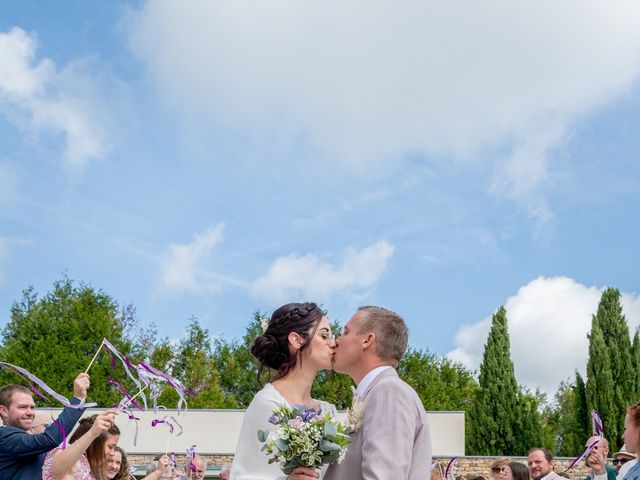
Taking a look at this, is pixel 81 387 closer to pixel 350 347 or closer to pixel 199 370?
pixel 350 347

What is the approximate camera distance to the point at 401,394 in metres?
3.49

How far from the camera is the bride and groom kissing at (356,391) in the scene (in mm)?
3410

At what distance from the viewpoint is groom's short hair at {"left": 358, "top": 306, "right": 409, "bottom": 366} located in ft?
12.4

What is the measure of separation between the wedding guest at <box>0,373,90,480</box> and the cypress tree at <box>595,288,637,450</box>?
2998cm

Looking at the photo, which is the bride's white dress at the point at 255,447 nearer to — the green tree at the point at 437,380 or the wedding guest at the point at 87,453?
the wedding guest at the point at 87,453

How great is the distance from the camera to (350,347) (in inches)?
151

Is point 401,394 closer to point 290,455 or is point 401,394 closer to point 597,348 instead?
point 290,455

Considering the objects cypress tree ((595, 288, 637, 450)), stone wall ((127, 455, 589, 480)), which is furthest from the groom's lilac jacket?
cypress tree ((595, 288, 637, 450))

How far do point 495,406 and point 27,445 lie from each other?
31.7 m

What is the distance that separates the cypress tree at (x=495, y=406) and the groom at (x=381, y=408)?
106 ft

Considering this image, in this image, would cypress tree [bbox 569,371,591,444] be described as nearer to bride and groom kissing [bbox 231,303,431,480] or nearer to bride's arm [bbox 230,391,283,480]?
bride and groom kissing [bbox 231,303,431,480]

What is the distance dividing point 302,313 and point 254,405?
0.58 meters

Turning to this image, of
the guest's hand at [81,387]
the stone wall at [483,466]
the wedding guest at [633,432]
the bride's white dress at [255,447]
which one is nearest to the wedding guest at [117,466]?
the guest's hand at [81,387]

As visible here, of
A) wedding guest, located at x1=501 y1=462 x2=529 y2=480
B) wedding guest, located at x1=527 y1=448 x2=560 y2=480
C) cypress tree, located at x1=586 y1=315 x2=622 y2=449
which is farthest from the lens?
cypress tree, located at x1=586 y1=315 x2=622 y2=449
